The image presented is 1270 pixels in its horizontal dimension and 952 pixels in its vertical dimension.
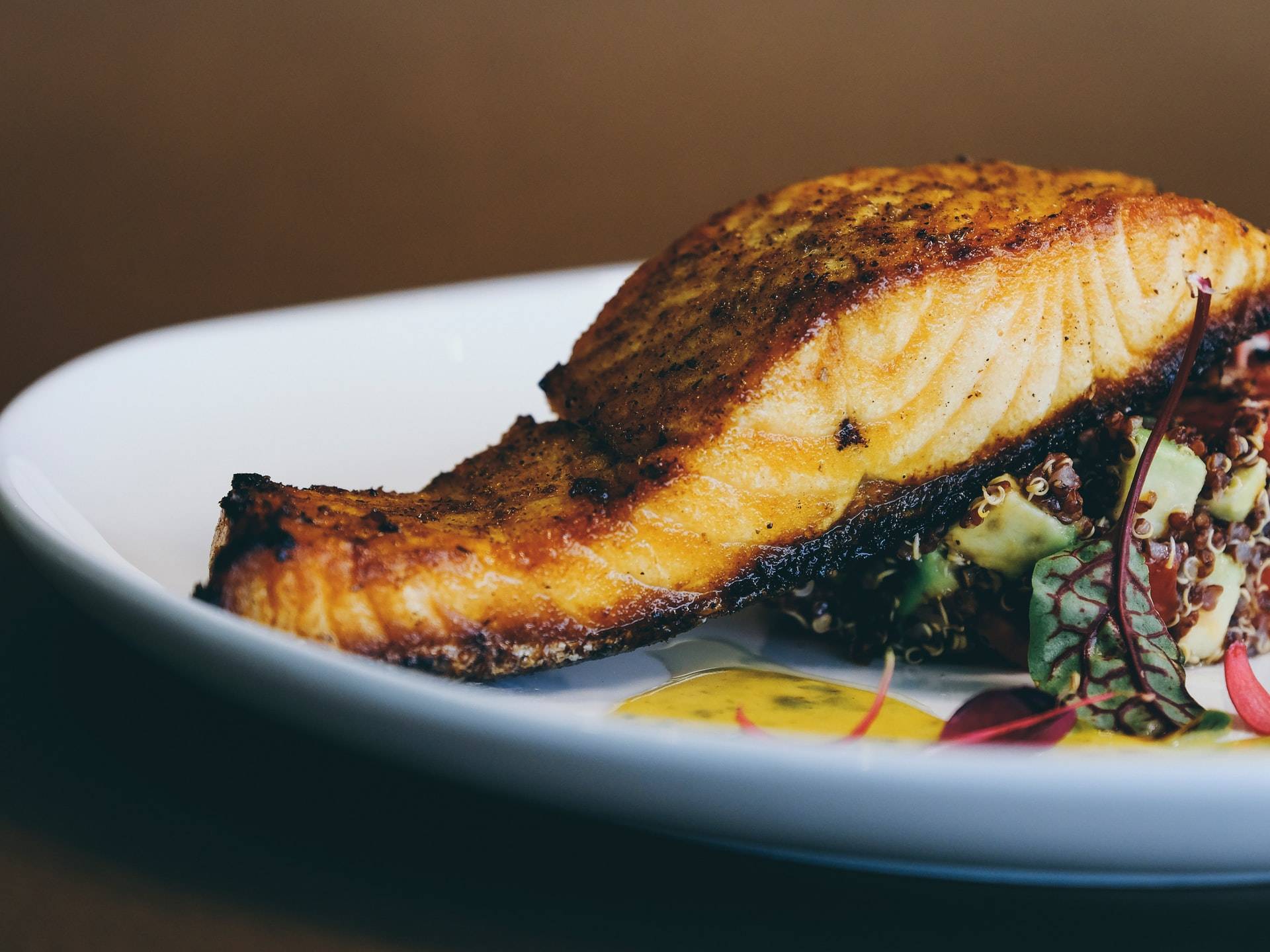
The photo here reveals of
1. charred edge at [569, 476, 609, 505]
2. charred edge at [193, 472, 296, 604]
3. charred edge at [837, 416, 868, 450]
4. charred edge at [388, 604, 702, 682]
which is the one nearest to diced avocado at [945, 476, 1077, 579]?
charred edge at [837, 416, 868, 450]

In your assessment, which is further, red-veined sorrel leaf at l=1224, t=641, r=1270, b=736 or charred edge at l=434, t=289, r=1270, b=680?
red-veined sorrel leaf at l=1224, t=641, r=1270, b=736

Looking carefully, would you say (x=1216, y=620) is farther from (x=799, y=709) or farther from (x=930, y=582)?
(x=799, y=709)

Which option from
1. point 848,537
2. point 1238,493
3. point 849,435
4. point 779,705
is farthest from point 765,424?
point 1238,493

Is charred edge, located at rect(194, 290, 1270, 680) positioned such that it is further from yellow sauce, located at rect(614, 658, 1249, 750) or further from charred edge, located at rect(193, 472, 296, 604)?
yellow sauce, located at rect(614, 658, 1249, 750)

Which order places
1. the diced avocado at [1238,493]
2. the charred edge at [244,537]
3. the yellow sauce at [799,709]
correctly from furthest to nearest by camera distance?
1. the diced avocado at [1238,493]
2. the yellow sauce at [799,709]
3. the charred edge at [244,537]

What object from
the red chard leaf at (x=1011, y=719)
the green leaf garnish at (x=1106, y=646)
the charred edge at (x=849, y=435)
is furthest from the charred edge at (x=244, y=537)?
the green leaf garnish at (x=1106, y=646)

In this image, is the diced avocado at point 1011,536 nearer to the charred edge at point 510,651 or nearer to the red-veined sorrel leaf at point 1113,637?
the red-veined sorrel leaf at point 1113,637
